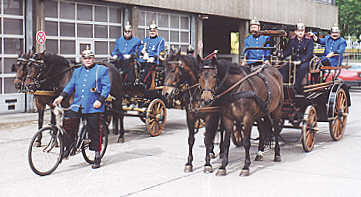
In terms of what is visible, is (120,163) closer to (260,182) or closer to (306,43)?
(260,182)

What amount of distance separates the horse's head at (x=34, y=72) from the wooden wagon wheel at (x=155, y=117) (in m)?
2.84

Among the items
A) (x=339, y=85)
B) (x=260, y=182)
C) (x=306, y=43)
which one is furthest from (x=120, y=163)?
(x=339, y=85)

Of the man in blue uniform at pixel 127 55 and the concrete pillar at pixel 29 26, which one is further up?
the concrete pillar at pixel 29 26

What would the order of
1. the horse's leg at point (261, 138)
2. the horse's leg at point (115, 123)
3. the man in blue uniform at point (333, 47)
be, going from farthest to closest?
1. the man in blue uniform at point (333, 47)
2. the horse's leg at point (115, 123)
3. the horse's leg at point (261, 138)

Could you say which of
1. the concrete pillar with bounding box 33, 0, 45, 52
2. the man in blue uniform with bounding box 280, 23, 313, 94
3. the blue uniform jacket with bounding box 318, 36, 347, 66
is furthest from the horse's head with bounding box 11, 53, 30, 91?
the concrete pillar with bounding box 33, 0, 45, 52

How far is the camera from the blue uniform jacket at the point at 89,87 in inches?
301

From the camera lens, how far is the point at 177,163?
8.16 m

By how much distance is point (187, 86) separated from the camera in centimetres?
732

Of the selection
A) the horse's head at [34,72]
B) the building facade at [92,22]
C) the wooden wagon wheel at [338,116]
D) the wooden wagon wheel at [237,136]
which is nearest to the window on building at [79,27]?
the building facade at [92,22]

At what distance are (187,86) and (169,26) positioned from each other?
1586 cm

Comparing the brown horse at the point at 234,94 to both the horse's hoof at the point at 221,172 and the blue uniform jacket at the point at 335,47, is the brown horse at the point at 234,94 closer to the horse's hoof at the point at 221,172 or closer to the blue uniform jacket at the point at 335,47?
the horse's hoof at the point at 221,172

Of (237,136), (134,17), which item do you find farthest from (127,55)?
(134,17)

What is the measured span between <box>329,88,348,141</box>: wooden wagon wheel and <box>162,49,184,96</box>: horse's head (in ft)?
14.5

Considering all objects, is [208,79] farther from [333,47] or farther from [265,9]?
[265,9]
